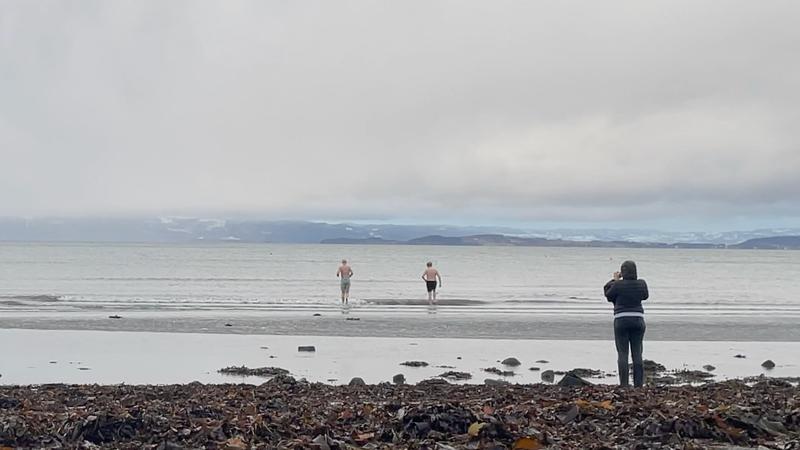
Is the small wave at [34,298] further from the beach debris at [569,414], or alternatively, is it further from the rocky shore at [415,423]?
the beach debris at [569,414]

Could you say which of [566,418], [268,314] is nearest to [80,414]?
[566,418]

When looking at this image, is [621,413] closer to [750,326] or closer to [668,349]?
[668,349]

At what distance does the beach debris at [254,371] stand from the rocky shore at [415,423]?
4050 millimetres

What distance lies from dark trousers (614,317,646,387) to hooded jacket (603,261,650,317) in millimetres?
114

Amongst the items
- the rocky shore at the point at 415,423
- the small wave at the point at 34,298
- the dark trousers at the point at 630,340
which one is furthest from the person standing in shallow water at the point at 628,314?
the small wave at the point at 34,298

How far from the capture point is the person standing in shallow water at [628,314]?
41.3ft

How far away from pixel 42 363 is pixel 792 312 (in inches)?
1183

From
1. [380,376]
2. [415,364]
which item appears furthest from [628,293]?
[415,364]

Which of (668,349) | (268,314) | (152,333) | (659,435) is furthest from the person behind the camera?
(268,314)

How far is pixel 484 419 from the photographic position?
8367 mm

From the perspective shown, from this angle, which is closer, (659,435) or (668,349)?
(659,435)

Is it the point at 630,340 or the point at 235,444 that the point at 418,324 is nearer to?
the point at 630,340

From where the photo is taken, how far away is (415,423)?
8438mm

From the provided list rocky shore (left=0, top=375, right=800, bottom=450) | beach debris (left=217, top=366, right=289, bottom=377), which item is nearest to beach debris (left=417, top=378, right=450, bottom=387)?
rocky shore (left=0, top=375, right=800, bottom=450)
